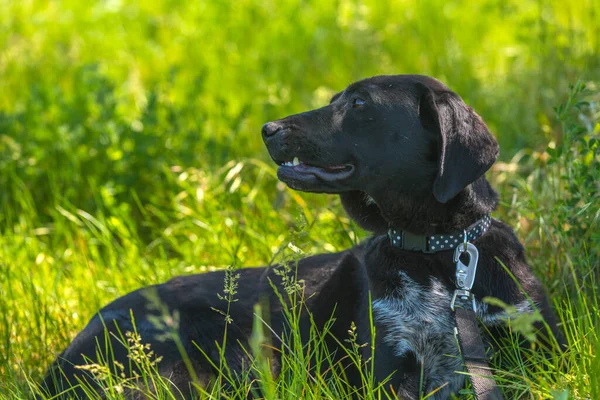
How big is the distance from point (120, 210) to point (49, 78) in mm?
2662

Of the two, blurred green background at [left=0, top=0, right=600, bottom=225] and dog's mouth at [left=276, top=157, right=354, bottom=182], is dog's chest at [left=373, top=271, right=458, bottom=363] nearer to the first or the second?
dog's mouth at [left=276, top=157, right=354, bottom=182]

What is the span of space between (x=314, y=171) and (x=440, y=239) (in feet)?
1.73

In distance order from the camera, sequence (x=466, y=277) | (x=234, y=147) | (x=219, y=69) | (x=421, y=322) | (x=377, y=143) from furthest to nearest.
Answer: (x=219, y=69), (x=234, y=147), (x=377, y=143), (x=421, y=322), (x=466, y=277)

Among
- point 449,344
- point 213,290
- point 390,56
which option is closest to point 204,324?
point 213,290

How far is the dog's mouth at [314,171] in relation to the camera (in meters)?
3.02

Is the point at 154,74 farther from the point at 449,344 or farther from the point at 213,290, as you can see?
the point at 449,344

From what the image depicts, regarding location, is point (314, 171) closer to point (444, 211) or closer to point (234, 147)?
point (444, 211)

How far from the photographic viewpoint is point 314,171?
120 inches

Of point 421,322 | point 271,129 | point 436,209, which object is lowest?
point 421,322

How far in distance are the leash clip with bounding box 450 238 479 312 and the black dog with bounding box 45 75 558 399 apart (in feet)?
0.29

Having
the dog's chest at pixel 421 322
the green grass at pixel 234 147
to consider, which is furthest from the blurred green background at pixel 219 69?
the dog's chest at pixel 421 322

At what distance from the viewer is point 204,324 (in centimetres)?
334

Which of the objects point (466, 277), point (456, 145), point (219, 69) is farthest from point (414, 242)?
point (219, 69)

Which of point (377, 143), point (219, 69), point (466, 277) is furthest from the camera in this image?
point (219, 69)
